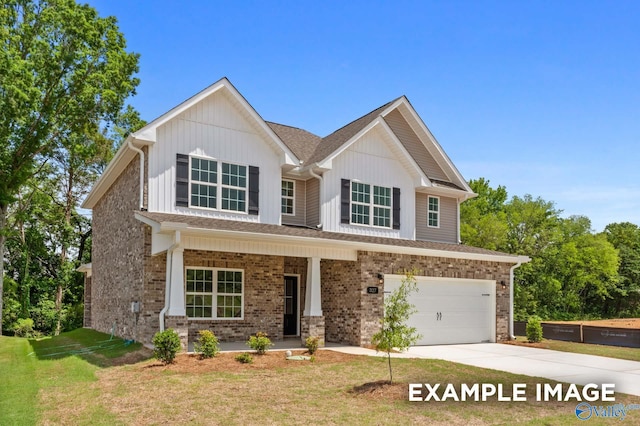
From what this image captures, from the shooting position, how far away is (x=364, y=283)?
16.5 metres

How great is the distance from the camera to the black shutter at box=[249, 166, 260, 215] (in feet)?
56.8

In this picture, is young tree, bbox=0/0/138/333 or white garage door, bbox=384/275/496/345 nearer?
white garage door, bbox=384/275/496/345

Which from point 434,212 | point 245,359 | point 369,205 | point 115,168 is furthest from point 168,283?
point 434,212

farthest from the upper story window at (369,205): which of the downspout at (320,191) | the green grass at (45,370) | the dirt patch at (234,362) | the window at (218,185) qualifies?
the green grass at (45,370)

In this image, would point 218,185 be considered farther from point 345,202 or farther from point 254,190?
point 345,202

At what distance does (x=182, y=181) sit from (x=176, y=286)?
3.73m

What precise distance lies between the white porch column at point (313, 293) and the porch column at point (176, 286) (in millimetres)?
3709

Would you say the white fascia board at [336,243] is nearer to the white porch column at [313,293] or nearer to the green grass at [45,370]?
the white porch column at [313,293]

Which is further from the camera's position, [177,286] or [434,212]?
[434,212]

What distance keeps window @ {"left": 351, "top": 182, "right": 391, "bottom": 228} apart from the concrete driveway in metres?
4.90

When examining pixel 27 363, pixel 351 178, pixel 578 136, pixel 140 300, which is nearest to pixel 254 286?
pixel 140 300

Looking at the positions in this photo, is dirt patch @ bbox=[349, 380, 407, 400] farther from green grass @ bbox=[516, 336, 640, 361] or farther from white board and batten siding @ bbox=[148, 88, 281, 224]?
green grass @ bbox=[516, 336, 640, 361]

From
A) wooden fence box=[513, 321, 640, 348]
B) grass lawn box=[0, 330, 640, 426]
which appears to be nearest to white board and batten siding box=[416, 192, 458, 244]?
wooden fence box=[513, 321, 640, 348]

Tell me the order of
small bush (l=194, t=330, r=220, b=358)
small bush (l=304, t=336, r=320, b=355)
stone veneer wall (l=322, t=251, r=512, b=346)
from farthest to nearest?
stone veneer wall (l=322, t=251, r=512, b=346), small bush (l=304, t=336, r=320, b=355), small bush (l=194, t=330, r=220, b=358)
